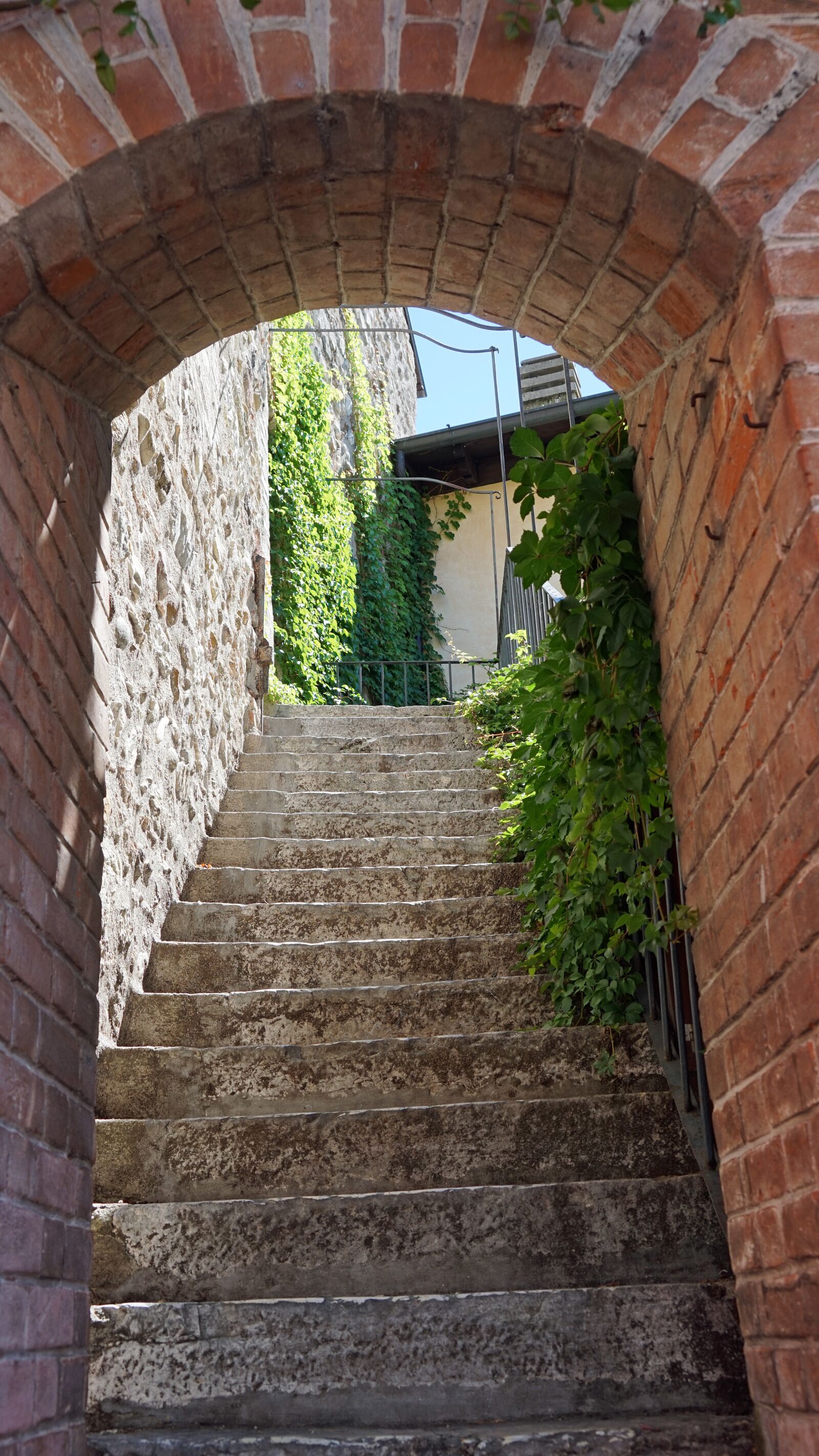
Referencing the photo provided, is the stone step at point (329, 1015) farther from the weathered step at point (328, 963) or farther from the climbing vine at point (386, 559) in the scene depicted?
the climbing vine at point (386, 559)

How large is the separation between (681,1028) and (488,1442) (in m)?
0.98

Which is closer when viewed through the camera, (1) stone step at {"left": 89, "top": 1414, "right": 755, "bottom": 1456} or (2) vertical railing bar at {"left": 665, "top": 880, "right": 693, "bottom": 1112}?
(1) stone step at {"left": 89, "top": 1414, "right": 755, "bottom": 1456}

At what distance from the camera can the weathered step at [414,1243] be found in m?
2.31

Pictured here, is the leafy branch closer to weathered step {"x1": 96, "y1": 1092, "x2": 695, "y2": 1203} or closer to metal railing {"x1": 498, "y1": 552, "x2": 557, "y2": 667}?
weathered step {"x1": 96, "y1": 1092, "x2": 695, "y2": 1203}

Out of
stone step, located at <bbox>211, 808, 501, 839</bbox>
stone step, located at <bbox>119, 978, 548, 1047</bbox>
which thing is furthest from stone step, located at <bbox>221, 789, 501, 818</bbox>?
Result: stone step, located at <bbox>119, 978, 548, 1047</bbox>

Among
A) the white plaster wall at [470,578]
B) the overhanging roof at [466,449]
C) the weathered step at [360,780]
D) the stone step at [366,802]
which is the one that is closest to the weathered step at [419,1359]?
the stone step at [366,802]

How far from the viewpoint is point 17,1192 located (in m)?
1.49

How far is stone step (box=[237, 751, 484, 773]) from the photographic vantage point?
543 cm

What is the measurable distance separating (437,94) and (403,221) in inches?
12.0

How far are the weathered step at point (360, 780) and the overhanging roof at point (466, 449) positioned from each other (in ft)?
19.4

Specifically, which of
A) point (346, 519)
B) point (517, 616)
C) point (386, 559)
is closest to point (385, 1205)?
point (517, 616)

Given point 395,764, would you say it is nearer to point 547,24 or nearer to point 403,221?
point 403,221

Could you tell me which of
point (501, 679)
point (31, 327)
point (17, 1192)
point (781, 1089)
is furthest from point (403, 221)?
point (501, 679)

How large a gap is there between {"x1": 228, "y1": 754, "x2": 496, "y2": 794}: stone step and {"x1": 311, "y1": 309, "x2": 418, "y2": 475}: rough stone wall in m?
3.46
